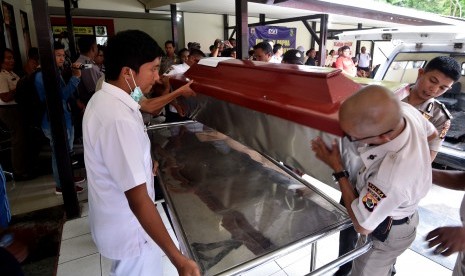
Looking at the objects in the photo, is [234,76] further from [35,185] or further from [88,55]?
[35,185]


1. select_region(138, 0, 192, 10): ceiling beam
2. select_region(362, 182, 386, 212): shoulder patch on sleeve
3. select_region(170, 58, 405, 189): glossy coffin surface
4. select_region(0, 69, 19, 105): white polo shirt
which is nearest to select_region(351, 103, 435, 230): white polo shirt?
select_region(362, 182, 386, 212): shoulder patch on sleeve

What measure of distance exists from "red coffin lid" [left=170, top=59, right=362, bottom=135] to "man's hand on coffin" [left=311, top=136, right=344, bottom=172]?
74 millimetres

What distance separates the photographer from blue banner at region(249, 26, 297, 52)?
10.3 metres

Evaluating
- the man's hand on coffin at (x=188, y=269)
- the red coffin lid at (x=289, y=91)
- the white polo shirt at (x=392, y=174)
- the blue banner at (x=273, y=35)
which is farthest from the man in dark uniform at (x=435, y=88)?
the blue banner at (x=273, y=35)

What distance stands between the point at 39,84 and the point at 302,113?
3.02m

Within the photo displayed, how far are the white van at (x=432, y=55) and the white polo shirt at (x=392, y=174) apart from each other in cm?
205

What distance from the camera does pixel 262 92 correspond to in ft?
4.71

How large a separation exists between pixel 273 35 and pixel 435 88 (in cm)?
966

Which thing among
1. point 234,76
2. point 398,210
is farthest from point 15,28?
point 398,210

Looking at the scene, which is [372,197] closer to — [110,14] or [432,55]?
[432,55]

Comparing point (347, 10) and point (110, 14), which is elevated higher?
point (110, 14)

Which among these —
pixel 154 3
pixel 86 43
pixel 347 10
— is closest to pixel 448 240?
pixel 86 43

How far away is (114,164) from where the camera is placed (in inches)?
39.3

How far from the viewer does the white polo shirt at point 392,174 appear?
969mm
